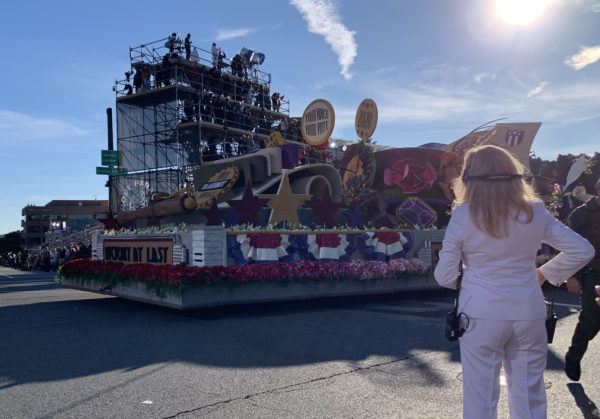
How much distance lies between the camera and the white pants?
2.72 meters

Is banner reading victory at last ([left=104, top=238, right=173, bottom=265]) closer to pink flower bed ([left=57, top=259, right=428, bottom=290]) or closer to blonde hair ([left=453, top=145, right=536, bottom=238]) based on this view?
pink flower bed ([left=57, top=259, right=428, bottom=290])

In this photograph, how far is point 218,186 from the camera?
54.9ft

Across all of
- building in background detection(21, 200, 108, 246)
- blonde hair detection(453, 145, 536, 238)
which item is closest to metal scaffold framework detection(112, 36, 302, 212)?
blonde hair detection(453, 145, 536, 238)

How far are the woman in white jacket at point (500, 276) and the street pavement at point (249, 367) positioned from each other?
5.56 ft

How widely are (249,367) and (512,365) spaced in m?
3.79

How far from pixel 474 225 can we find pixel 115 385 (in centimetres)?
425

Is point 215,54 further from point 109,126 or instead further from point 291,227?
point 291,227

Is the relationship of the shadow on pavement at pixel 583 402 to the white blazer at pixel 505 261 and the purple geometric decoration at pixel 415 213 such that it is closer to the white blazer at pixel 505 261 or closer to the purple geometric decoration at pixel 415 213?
the white blazer at pixel 505 261

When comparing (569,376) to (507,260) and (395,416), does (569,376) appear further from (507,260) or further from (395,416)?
(507,260)

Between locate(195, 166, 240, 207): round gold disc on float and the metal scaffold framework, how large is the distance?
20024 millimetres

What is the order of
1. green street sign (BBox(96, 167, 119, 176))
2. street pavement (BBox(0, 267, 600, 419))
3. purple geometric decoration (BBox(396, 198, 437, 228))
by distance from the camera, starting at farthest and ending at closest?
green street sign (BBox(96, 167, 119, 176)) < purple geometric decoration (BBox(396, 198, 437, 228)) < street pavement (BBox(0, 267, 600, 419))

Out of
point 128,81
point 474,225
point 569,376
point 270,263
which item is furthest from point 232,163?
point 128,81

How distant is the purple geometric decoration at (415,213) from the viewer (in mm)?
15102

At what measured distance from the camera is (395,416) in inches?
167
